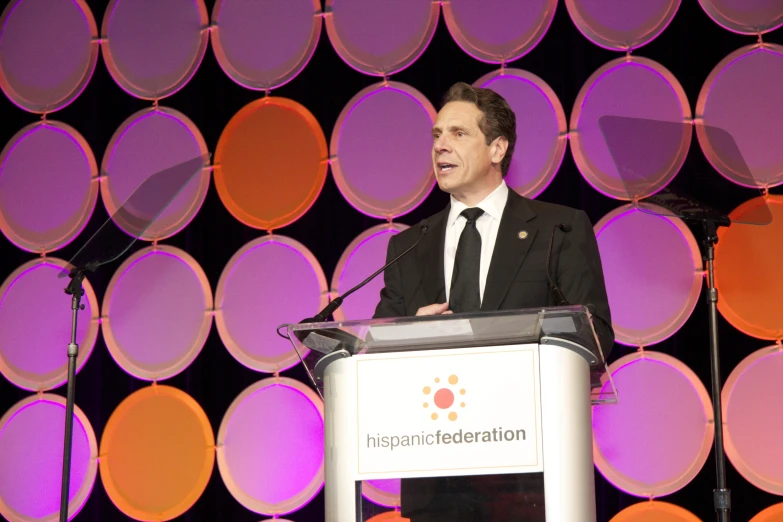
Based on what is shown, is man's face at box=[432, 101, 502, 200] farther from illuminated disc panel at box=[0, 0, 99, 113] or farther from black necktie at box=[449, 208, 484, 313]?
illuminated disc panel at box=[0, 0, 99, 113]

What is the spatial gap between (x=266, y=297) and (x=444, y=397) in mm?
2128

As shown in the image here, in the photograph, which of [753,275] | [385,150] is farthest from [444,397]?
[385,150]

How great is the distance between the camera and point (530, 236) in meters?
2.84

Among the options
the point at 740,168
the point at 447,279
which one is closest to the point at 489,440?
the point at 447,279

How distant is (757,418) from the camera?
3354 mm

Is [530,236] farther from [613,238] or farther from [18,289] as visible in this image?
[18,289]

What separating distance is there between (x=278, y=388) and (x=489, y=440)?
2069 millimetres

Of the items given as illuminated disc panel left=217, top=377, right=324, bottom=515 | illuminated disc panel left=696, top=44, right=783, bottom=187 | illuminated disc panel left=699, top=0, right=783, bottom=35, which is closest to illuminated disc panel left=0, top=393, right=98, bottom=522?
illuminated disc panel left=217, top=377, right=324, bottom=515

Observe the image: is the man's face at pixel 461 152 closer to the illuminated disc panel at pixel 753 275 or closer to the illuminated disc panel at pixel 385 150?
the illuminated disc panel at pixel 385 150

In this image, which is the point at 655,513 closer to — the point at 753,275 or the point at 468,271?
the point at 753,275

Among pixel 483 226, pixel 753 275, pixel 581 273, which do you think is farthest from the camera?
pixel 753 275

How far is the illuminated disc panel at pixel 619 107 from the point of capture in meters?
3.63

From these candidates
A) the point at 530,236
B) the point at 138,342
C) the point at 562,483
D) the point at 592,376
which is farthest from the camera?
the point at 138,342

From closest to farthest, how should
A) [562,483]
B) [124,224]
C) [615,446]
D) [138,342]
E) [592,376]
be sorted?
1. [562,483]
2. [592,376]
3. [615,446]
4. [124,224]
5. [138,342]
